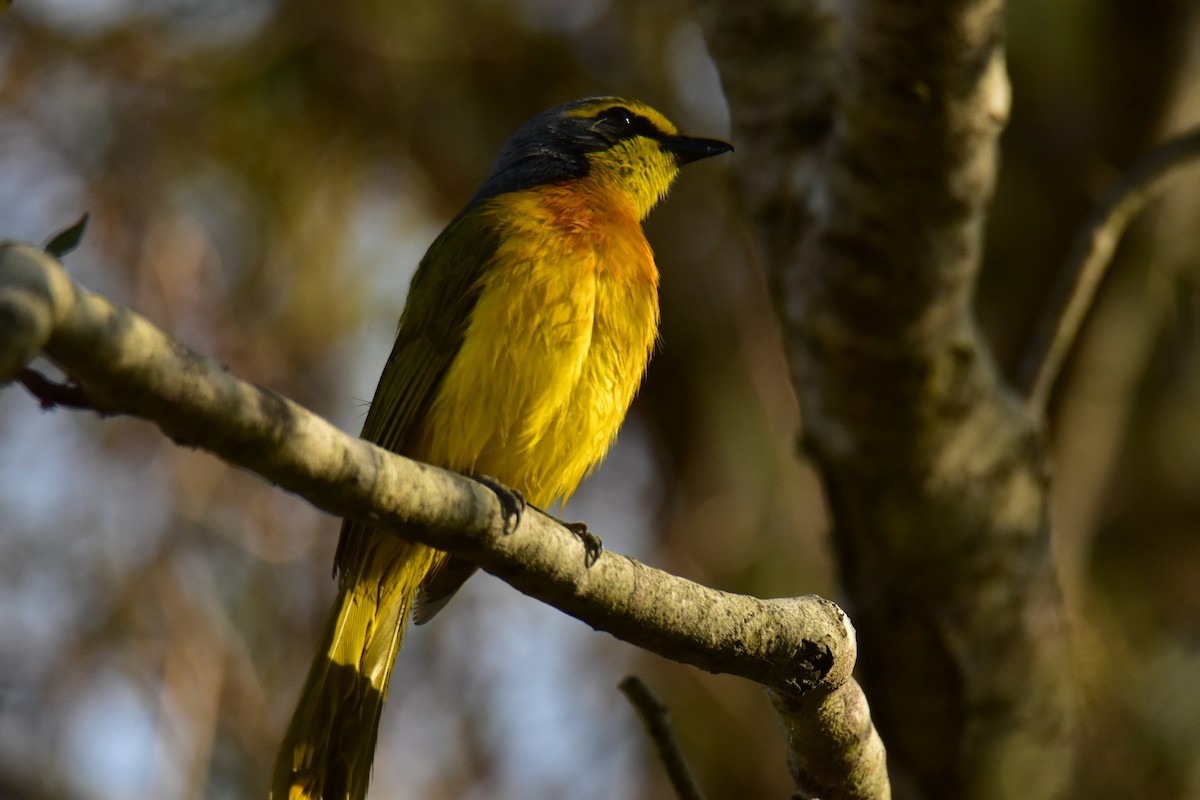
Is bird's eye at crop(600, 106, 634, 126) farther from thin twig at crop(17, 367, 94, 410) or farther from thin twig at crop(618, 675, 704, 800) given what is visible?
thin twig at crop(17, 367, 94, 410)

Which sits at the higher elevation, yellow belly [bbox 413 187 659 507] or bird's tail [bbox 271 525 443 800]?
yellow belly [bbox 413 187 659 507]

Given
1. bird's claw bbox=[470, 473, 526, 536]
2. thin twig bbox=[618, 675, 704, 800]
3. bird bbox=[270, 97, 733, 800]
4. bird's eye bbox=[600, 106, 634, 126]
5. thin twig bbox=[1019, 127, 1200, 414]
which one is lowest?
thin twig bbox=[618, 675, 704, 800]

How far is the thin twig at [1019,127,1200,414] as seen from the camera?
15.6ft

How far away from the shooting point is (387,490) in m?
2.08

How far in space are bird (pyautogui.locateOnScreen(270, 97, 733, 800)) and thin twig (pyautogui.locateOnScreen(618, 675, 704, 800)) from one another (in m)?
0.90

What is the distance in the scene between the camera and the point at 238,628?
708cm

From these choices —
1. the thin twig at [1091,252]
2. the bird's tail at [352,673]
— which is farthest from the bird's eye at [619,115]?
the bird's tail at [352,673]

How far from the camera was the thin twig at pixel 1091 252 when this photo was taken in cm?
474

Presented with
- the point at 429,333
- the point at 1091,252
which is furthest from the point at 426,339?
the point at 1091,252

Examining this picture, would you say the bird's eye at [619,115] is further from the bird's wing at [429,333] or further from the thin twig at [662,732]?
the thin twig at [662,732]

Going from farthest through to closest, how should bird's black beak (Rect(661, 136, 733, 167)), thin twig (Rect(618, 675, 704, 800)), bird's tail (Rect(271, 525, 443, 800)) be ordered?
bird's black beak (Rect(661, 136, 733, 167)) → bird's tail (Rect(271, 525, 443, 800)) → thin twig (Rect(618, 675, 704, 800))

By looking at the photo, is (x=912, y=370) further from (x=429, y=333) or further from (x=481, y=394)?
(x=429, y=333)

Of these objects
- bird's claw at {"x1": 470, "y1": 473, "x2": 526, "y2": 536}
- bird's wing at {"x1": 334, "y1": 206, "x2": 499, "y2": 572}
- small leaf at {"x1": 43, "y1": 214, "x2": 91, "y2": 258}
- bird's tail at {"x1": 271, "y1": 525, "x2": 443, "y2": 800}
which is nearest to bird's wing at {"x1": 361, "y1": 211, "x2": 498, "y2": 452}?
bird's wing at {"x1": 334, "y1": 206, "x2": 499, "y2": 572}

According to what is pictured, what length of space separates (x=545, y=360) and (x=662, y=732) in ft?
3.94
